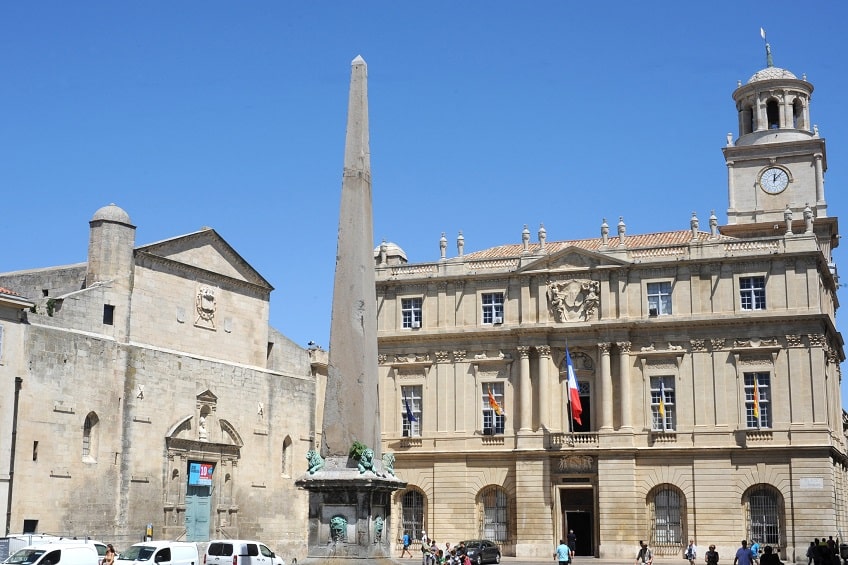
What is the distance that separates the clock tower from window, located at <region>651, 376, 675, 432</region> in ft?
51.7

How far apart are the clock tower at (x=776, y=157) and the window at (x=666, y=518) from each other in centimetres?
1882

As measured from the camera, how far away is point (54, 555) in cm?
2530

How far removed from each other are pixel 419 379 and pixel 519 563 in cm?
1040

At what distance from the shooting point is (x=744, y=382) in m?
47.2

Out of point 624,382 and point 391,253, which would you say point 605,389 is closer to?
point 624,382

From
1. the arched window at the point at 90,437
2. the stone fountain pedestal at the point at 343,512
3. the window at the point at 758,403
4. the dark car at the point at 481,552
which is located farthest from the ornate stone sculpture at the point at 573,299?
the stone fountain pedestal at the point at 343,512

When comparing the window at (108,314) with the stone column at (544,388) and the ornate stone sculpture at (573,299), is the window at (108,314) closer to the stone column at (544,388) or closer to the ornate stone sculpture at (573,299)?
the stone column at (544,388)

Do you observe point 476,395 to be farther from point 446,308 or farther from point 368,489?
point 368,489

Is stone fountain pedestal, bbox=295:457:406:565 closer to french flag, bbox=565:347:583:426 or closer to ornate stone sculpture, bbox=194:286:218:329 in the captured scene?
ornate stone sculpture, bbox=194:286:218:329

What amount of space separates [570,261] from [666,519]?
38.8 ft

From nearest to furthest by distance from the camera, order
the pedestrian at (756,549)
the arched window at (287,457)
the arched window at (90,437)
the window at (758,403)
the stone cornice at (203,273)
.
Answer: the arched window at (90,437)
the stone cornice at (203,273)
the pedestrian at (756,549)
the window at (758,403)
the arched window at (287,457)

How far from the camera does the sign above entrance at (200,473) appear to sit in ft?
138

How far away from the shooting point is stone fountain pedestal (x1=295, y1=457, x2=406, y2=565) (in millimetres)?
17672

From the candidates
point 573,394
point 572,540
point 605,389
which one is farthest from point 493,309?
point 572,540
